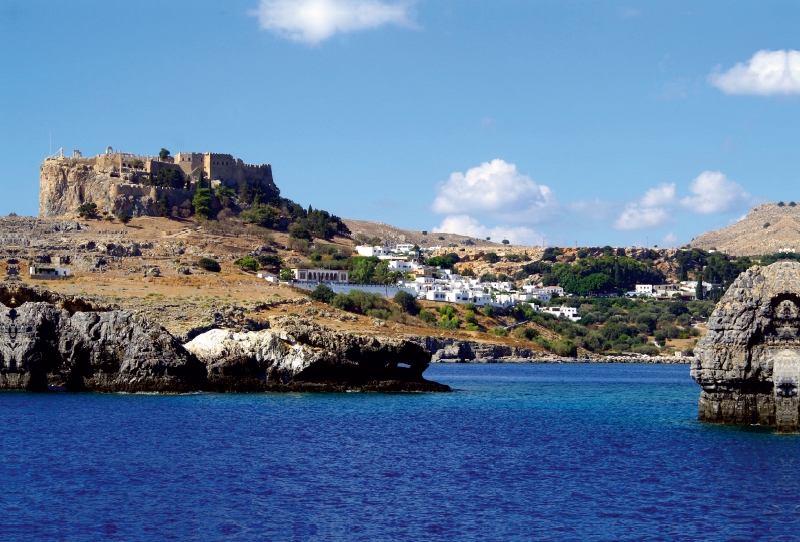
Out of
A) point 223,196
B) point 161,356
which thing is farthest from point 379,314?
point 161,356

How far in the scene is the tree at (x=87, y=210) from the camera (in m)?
99.2

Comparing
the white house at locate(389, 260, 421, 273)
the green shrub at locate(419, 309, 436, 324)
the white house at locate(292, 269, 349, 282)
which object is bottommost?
the green shrub at locate(419, 309, 436, 324)

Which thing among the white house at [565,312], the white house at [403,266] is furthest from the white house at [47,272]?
the white house at [565,312]

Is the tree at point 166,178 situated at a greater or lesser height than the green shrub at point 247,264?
greater

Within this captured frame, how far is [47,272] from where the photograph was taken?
76562 millimetres

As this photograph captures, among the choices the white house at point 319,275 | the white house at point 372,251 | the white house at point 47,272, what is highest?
the white house at point 372,251

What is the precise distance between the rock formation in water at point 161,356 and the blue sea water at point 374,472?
1.70m

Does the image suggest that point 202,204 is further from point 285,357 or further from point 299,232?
point 285,357

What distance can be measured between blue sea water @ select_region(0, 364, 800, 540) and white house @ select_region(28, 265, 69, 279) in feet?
144

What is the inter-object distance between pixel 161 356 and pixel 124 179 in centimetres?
7147

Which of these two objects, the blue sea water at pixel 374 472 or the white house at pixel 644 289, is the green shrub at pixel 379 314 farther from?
the white house at pixel 644 289

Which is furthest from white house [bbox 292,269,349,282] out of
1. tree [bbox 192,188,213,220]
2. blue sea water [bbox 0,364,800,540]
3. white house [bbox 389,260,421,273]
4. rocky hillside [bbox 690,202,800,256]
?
rocky hillside [bbox 690,202,800,256]

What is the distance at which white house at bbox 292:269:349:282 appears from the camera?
87.8 meters

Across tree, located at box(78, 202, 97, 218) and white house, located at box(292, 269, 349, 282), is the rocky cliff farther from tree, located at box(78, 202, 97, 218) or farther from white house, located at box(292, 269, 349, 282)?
white house, located at box(292, 269, 349, 282)
